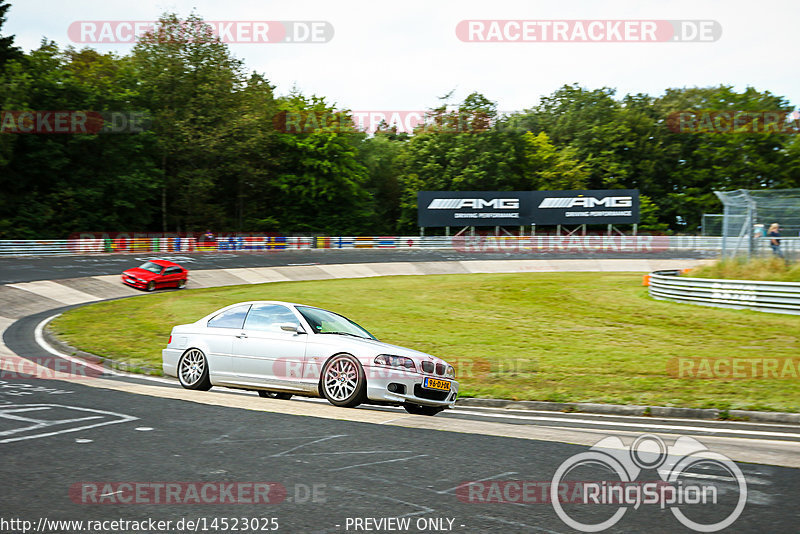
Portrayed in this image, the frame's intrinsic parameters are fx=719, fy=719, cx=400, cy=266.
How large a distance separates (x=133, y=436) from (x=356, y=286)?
26.3m

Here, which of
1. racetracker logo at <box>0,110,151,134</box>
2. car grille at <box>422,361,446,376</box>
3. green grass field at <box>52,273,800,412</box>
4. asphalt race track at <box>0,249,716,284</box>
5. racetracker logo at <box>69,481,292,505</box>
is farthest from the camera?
racetracker logo at <box>0,110,151,134</box>

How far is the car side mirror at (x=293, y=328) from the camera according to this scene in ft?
32.4

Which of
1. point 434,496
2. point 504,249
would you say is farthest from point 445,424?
point 504,249

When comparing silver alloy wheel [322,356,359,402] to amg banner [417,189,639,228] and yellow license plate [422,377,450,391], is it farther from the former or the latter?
amg banner [417,189,639,228]

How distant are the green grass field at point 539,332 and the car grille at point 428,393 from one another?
2.11m

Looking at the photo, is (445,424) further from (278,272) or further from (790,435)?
(278,272)

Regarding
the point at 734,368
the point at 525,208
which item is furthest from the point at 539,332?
the point at 525,208

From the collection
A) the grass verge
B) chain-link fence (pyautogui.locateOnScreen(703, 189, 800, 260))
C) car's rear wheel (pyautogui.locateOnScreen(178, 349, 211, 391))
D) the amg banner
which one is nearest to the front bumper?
car's rear wheel (pyautogui.locateOnScreen(178, 349, 211, 391))

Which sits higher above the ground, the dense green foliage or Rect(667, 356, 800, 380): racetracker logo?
the dense green foliage

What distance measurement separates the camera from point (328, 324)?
10.3 m

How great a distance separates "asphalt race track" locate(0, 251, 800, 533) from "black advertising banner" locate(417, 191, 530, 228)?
51221 millimetres

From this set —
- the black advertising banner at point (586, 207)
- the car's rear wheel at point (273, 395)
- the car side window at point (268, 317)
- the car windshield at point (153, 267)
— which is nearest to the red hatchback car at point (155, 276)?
the car windshield at point (153, 267)

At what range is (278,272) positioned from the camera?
1593 inches

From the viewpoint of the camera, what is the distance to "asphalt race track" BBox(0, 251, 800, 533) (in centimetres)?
505
